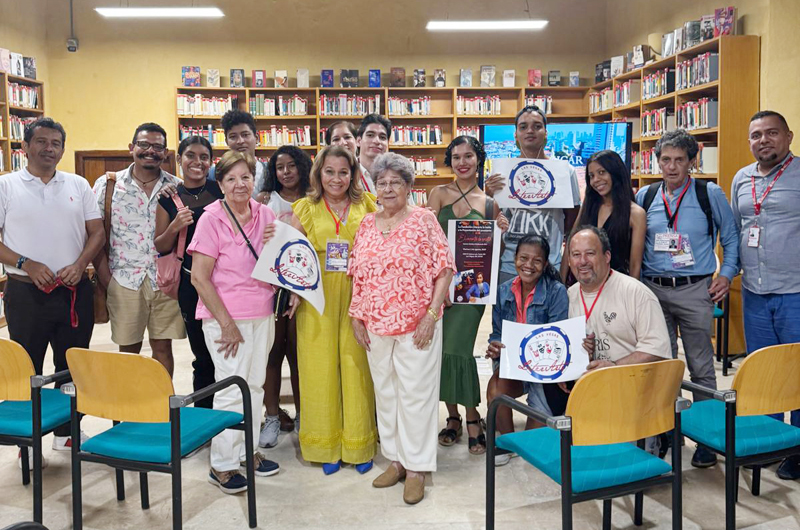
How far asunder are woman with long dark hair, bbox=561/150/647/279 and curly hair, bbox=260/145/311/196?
151 cm

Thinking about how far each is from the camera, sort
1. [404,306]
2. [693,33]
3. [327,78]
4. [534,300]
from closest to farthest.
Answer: [404,306] → [534,300] → [693,33] → [327,78]

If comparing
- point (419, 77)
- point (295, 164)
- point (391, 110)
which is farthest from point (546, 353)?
point (419, 77)

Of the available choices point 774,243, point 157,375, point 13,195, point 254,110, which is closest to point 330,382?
point 157,375

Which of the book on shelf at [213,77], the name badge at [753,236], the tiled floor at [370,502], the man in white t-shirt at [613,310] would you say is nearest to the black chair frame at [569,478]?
the tiled floor at [370,502]

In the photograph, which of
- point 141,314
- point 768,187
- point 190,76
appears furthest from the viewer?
point 190,76

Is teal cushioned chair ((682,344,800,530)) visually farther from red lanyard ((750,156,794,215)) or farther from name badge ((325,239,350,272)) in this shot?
name badge ((325,239,350,272))

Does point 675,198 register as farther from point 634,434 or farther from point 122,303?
point 122,303

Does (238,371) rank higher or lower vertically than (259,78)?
lower

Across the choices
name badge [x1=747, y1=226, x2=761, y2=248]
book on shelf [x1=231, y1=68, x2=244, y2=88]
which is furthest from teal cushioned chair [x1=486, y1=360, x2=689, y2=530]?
book on shelf [x1=231, y1=68, x2=244, y2=88]

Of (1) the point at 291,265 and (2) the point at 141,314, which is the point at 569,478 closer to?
(1) the point at 291,265

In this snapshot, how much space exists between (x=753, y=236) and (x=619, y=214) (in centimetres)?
78

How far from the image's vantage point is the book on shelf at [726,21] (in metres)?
6.21

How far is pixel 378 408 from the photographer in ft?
10.0

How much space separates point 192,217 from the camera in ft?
10.7
